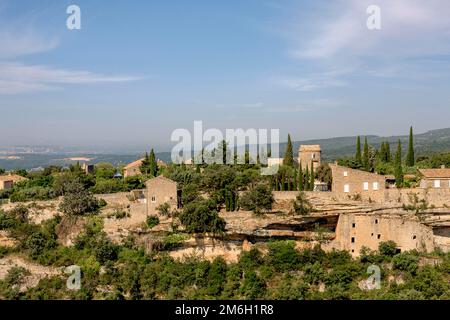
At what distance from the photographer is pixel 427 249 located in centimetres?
2438

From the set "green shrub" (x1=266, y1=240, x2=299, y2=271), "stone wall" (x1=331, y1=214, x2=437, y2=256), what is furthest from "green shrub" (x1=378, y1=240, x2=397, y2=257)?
"green shrub" (x1=266, y1=240, x2=299, y2=271)

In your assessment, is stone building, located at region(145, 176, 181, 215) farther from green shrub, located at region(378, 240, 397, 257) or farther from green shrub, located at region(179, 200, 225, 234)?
green shrub, located at region(378, 240, 397, 257)

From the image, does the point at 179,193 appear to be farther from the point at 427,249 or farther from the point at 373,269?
the point at 427,249

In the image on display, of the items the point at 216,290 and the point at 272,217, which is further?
the point at 272,217

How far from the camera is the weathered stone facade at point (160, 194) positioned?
26.0 m

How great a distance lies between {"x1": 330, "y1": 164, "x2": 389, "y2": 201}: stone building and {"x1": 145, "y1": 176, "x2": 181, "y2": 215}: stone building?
9.12 meters

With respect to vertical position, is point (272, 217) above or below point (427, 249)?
above

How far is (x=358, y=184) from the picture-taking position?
2569 centimetres

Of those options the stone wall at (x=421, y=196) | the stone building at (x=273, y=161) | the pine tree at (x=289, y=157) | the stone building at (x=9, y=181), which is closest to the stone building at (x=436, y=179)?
the stone wall at (x=421, y=196)

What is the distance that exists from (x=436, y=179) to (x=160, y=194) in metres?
15.5

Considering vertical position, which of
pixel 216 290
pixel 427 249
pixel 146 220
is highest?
pixel 146 220
